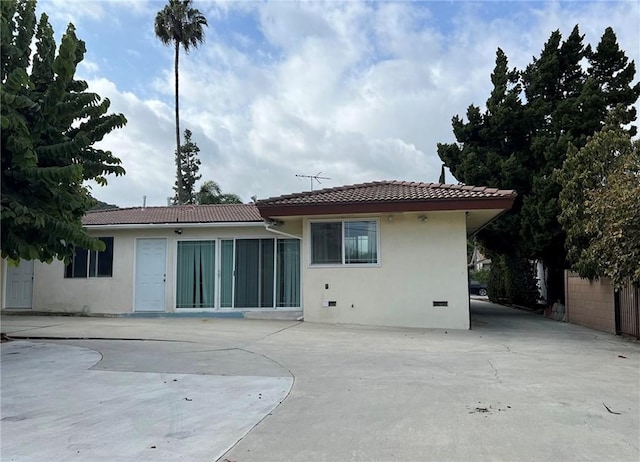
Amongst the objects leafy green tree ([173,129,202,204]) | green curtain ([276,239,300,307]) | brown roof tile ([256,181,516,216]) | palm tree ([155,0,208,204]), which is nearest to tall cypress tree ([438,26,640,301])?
brown roof tile ([256,181,516,216])

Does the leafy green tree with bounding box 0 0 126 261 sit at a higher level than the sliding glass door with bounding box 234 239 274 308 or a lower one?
higher

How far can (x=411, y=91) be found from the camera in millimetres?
15453

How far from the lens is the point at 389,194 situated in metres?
12.7

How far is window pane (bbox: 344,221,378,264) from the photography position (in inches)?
498

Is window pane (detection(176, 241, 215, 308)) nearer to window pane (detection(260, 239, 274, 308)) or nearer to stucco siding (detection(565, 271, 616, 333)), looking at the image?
window pane (detection(260, 239, 274, 308))

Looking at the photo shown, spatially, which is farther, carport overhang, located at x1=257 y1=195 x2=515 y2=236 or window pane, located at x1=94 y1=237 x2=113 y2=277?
window pane, located at x1=94 y1=237 x2=113 y2=277

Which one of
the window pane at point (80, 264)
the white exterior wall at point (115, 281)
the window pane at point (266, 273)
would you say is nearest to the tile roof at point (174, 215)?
the white exterior wall at point (115, 281)

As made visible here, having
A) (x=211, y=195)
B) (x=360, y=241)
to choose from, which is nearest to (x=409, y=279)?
(x=360, y=241)

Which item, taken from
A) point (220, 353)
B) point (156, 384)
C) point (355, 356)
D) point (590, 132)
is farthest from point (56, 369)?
point (590, 132)

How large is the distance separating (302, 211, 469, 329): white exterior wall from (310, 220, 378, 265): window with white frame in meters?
0.19

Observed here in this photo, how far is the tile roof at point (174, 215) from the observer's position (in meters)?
14.4

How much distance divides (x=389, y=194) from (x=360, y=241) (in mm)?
1452

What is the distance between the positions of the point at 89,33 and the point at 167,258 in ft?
22.8

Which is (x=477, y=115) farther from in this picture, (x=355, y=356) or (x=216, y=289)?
(x=355, y=356)
